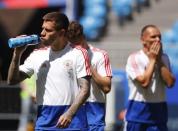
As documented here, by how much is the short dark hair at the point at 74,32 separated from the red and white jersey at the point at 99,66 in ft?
0.94

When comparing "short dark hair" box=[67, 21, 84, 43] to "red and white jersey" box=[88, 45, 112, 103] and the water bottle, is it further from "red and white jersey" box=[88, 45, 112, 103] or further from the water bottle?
the water bottle

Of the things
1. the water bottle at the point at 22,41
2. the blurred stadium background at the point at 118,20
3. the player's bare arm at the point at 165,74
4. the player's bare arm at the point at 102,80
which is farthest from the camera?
the blurred stadium background at the point at 118,20

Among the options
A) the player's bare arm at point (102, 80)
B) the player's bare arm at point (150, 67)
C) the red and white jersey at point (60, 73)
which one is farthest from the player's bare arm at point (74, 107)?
the player's bare arm at point (150, 67)

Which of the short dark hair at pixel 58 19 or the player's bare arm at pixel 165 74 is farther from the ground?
the short dark hair at pixel 58 19

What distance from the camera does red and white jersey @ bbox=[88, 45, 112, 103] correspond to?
862 centimetres

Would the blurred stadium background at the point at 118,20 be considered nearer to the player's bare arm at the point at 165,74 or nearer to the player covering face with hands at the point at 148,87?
the player covering face with hands at the point at 148,87

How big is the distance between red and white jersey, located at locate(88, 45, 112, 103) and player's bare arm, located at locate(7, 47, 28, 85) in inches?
50.7

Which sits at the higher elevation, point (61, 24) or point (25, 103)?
A: point (61, 24)

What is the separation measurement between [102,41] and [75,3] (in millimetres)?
1294

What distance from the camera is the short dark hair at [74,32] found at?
8.54m

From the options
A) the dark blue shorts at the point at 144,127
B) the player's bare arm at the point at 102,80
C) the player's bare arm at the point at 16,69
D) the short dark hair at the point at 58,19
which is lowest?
the dark blue shorts at the point at 144,127

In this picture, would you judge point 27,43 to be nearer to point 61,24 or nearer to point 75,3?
point 61,24

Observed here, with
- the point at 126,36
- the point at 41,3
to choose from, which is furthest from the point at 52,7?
the point at 126,36

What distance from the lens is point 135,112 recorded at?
9164 millimetres
